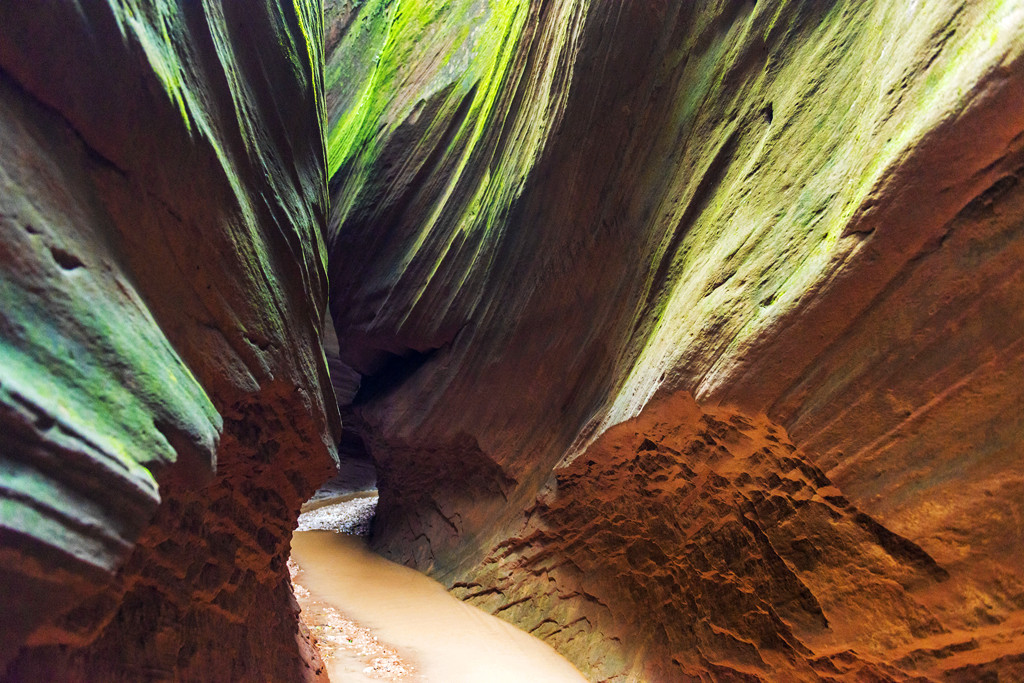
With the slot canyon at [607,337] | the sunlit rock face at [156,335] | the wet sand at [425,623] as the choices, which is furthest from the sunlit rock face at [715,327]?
the sunlit rock face at [156,335]

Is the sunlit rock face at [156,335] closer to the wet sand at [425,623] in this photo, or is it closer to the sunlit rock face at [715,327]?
the wet sand at [425,623]

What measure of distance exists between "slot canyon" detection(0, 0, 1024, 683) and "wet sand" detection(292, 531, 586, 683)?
29 cm

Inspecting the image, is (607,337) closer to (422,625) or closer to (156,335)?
(422,625)

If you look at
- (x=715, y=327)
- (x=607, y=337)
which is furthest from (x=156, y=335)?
(x=607, y=337)

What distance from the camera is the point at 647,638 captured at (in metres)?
5.92

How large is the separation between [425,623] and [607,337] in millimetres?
3909

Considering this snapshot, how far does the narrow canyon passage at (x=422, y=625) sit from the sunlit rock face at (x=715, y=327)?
0.31 metres

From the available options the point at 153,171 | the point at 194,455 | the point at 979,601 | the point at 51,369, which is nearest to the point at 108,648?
the point at 194,455

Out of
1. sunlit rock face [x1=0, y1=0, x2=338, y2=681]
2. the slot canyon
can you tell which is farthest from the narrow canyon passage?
sunlit rock face [x1=0, y1=0, x2=338, y2=681]

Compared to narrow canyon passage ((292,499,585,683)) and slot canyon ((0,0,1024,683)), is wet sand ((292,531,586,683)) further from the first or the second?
slot canyon ((0,0,1024,683))

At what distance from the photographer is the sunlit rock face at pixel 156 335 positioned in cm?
197

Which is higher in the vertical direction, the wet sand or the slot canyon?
the slot canyon

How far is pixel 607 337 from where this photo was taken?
20.9 ft

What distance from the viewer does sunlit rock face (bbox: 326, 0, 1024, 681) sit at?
3.35m
